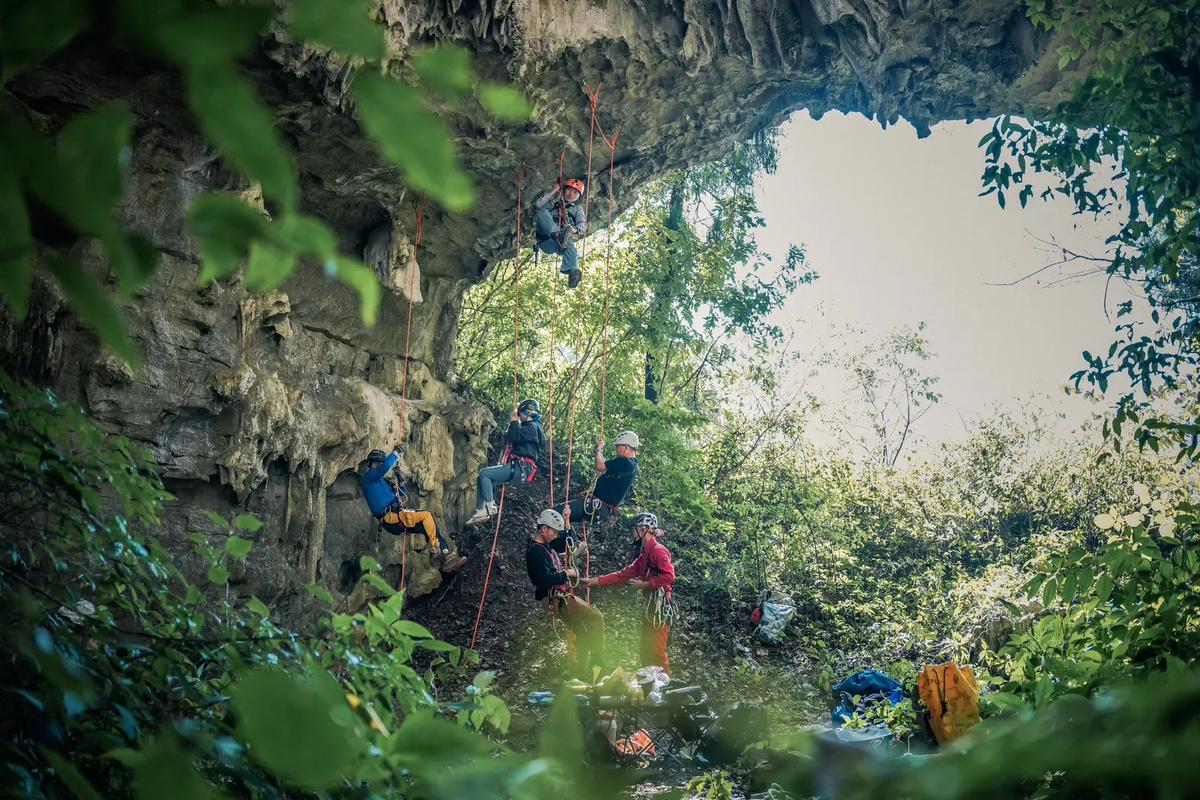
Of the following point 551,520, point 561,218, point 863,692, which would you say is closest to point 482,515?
point 551,520

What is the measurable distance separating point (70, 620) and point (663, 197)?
1523 cm

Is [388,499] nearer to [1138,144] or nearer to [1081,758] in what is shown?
[1138,144]

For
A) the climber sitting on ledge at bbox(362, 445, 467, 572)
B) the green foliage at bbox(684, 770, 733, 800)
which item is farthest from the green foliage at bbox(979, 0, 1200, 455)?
the climber sitting on ledge at bbox(362, 445, 467, 572)

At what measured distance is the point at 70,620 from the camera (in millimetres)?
1634

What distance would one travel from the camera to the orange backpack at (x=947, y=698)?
610cm

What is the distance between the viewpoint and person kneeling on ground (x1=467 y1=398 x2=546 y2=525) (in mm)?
10680

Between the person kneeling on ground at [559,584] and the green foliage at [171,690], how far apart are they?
6.29 meters

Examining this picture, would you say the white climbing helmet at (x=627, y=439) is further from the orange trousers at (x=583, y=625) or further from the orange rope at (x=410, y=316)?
the orange rope at (x=410, y=316)

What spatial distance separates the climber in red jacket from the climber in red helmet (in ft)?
11.5

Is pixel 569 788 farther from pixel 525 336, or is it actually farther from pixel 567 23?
pixel 525 336

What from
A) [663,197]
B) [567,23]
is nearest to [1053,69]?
[567,23]

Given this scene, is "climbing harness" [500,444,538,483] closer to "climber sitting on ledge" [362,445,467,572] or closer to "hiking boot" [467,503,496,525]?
"hiking boot" [467,503,496,525]

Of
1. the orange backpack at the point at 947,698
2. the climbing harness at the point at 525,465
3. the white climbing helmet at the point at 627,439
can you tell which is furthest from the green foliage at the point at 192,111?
the climbing harness at the point at 525,465

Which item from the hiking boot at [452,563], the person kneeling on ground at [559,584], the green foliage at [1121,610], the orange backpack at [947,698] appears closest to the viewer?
the green foliage at [1121,610]
